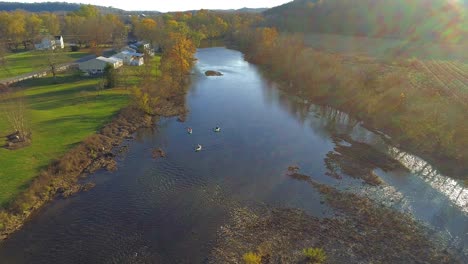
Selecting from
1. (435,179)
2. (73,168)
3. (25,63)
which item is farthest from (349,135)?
(25,63)

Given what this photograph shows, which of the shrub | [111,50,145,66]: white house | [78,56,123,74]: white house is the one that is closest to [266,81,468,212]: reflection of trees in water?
the shrub

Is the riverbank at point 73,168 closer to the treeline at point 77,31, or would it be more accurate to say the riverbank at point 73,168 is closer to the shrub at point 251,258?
the shrub at point 251,258

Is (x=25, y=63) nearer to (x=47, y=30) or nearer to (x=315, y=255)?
(x=47, y=30)

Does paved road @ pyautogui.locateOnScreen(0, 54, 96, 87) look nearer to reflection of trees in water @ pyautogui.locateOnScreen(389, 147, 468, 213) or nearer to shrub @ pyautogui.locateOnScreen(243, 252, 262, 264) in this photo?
shrub @ pyautogui.locateOnScreen(243, 252, 262, 264)

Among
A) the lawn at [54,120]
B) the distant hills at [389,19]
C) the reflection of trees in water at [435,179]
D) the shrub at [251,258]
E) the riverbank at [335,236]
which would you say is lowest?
the riverbank at [335,236]

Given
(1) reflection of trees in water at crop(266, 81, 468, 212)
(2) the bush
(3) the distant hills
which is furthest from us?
(3) the distant hills

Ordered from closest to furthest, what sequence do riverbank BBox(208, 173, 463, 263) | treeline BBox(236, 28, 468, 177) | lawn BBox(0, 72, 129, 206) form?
1. riverbank BBox(208, 173, 463, 263)
2. lawn BBox(0, 72, 129, 206)
3. treeline BBox(236, 28, 468, 177)

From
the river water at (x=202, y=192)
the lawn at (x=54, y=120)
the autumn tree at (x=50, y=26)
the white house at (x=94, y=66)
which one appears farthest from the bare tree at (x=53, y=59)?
the autumn tree at (x=50, y=26)
